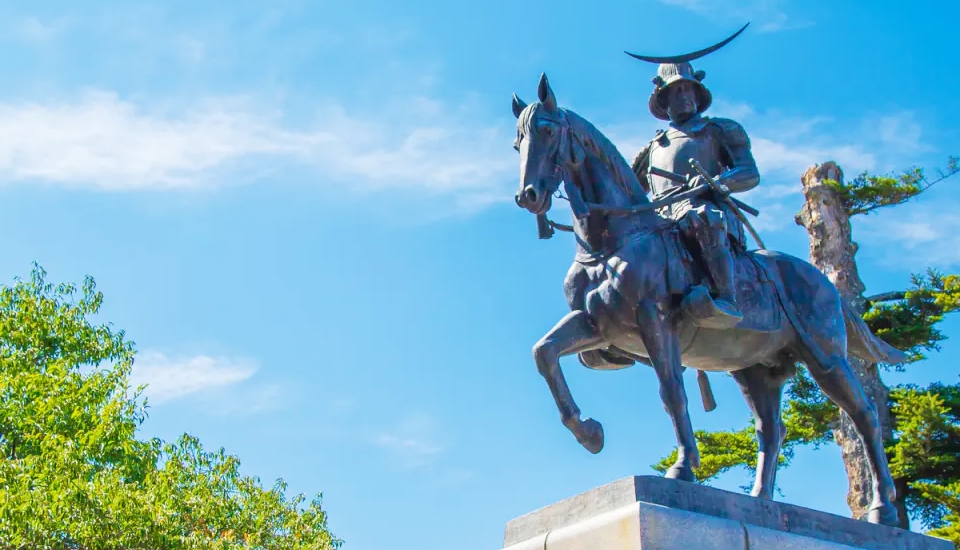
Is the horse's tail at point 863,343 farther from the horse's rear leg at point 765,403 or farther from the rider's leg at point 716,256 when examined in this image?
the rider's leg at point 716,256

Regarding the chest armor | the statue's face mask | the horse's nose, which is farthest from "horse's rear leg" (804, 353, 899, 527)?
the horse's nose

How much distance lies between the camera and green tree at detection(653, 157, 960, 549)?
64.7 ft

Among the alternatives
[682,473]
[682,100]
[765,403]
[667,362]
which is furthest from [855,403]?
[682,100]

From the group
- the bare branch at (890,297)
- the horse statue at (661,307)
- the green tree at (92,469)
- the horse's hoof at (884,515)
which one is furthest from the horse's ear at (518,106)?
the bare branch at (890,297)

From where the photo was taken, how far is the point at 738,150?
9.30 metres

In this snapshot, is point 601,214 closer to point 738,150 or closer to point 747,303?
point 747,303

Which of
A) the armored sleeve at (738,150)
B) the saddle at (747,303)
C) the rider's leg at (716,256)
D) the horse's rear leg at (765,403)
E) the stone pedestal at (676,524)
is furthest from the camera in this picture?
the armored sleeve at (738,150)

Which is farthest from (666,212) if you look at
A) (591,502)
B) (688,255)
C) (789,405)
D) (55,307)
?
(55,307)

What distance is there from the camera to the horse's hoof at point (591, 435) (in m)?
7.66

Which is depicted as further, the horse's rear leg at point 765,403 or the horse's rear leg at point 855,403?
the horse's rear leg at point 765,403

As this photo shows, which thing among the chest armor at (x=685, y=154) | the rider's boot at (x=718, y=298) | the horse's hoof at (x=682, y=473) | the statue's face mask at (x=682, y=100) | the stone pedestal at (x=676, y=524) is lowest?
the stone pedestal at (x=676, y=524)

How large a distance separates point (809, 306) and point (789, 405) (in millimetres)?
13560

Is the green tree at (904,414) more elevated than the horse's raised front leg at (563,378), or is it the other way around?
the green tree at (904,414)

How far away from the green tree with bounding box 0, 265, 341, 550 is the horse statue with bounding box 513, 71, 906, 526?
34.9 feet
